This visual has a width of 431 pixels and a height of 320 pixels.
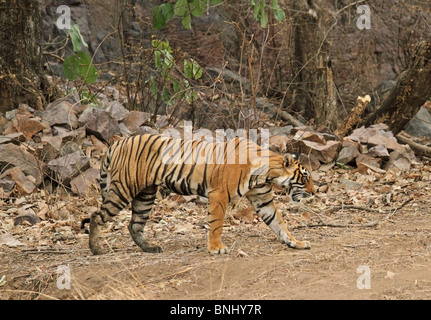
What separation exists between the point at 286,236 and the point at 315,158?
4502 mm

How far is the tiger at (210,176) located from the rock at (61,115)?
3978 millimetres

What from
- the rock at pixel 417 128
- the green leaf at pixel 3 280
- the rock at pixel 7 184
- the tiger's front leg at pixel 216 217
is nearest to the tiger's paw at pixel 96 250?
the green leaf at pixel 3 280

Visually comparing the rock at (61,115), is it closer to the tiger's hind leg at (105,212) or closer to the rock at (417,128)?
the tiger's hind leg at (105,212)

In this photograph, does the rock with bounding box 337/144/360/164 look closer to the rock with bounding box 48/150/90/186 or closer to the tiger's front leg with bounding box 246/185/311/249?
the rock with bounding box 48/150/90/186

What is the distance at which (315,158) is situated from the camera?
34.8ft

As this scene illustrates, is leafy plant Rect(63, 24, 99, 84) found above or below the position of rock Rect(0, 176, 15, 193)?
above

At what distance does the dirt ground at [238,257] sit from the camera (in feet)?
16.4

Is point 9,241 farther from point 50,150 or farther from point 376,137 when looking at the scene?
point 376,137

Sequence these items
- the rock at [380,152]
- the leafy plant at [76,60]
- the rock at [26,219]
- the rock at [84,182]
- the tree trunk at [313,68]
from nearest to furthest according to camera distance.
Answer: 1. the rock at [26,219]
2. the leafy plant at [76,60]
3. the rock at [84,182]
4. the rock at [380,152]
5. the tree trunk at [313,68]

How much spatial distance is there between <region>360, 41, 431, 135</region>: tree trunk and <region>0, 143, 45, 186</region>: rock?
6391 millimetres

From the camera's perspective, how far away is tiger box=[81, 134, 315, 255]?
6.04m

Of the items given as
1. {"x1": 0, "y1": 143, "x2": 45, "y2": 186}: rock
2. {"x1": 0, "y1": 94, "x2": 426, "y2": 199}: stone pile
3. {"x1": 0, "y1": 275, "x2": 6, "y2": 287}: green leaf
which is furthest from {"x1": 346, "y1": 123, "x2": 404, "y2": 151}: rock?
{"x1": 0, "y1": 275, "x2": 6, "y2": 287}: green leaf
